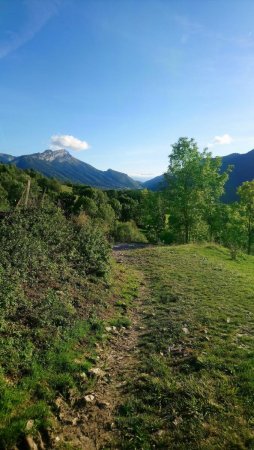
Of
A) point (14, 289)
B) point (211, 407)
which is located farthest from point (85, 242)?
point (211, 407)

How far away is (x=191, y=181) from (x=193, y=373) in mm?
33272

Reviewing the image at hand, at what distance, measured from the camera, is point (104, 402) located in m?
8.19

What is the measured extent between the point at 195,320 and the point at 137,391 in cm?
538

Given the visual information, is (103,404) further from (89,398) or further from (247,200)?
(247,200)

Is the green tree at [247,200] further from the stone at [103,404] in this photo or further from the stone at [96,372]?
the stone at [103,404]

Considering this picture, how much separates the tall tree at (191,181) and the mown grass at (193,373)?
22.4 metres

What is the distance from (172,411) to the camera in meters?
7.68

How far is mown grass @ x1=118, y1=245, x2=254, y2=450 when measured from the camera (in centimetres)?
693

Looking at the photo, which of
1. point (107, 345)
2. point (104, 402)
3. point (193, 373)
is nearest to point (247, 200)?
point (107, 345)

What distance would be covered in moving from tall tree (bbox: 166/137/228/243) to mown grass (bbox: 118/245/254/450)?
22433 mm

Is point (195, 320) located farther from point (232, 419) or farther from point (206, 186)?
point (206, 186)

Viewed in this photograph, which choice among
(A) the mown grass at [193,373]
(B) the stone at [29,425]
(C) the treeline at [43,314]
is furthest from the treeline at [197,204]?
(B) the stone at [29,425]

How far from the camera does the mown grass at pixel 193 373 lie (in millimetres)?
6930

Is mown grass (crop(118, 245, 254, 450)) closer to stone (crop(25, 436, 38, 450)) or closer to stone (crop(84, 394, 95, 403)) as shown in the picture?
stone (crop(84, 394, 95, 403))
